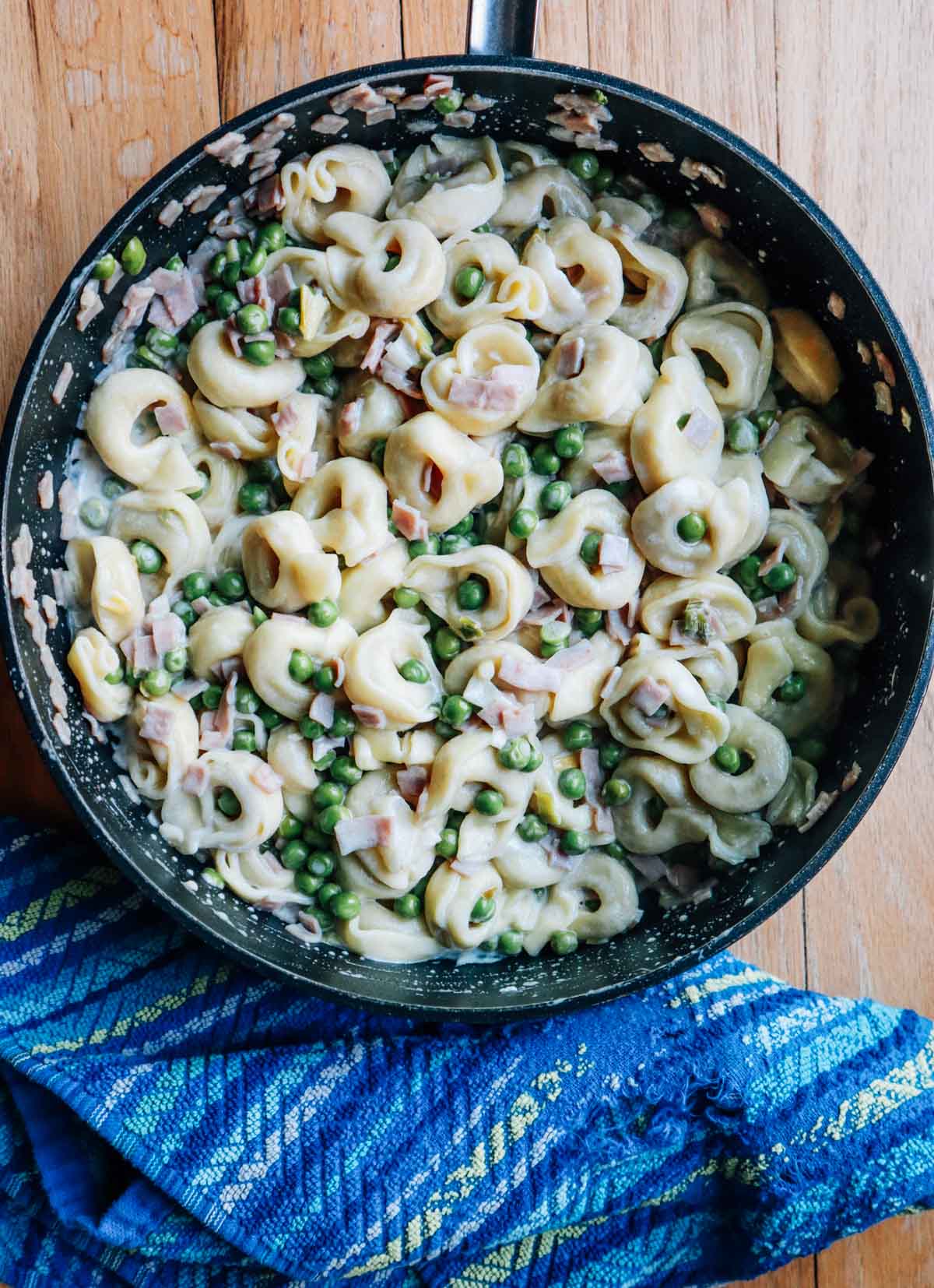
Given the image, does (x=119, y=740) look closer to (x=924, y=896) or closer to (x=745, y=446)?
(x=745, y=446)

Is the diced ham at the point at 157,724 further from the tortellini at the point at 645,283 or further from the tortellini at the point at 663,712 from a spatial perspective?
the tortellini at the point at 645,283

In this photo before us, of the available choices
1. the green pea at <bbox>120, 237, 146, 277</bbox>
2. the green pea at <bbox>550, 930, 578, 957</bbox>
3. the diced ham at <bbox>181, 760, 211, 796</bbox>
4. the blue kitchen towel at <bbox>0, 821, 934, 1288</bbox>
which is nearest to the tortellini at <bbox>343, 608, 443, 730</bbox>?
the diced ham at <bbox>181, 760, 211, 796</bbox>

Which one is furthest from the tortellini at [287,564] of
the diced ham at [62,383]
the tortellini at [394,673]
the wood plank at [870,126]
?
the wood plank at [870,126]

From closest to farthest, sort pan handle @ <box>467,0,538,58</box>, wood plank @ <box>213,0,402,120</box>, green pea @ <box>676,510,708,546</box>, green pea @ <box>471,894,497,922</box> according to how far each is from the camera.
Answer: pan handle @ <box>467,0,538,58</box>, green pea @ <box>676,510,708,546</box>, green pea @ <box>471,894,497,922</box>, wood plank @ <box>213,0,402,120</box>

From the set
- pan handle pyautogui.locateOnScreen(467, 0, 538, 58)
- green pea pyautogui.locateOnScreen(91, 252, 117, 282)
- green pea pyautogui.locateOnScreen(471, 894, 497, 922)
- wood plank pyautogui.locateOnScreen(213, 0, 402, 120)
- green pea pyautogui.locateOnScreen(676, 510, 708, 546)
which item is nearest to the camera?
pan handle pyautogui.locateOnScreen(467, 0, 538, 58)

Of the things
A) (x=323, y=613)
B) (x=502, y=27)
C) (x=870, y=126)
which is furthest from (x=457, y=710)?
(x=870, y=126)

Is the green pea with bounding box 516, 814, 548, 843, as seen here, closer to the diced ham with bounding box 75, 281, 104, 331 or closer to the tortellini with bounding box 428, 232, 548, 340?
the tortellini with bounding box 428, 232, 548, 340

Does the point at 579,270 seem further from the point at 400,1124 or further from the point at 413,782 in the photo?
the point at 400,1124
